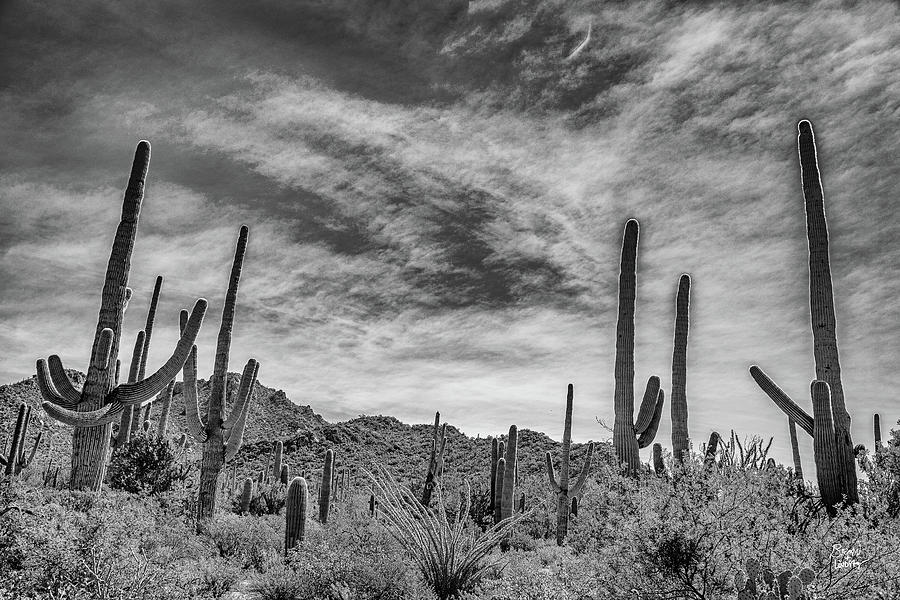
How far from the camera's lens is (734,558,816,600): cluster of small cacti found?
4699mm

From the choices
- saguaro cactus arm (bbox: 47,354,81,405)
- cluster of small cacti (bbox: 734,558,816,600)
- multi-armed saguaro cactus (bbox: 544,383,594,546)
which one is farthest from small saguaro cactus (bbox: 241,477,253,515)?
cluster of small cacti (bbox: 734,558,816,600)

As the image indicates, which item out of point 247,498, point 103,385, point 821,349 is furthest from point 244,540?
point 821,349

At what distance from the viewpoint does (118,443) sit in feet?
64.3

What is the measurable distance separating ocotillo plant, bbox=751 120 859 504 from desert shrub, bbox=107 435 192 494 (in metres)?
16.0

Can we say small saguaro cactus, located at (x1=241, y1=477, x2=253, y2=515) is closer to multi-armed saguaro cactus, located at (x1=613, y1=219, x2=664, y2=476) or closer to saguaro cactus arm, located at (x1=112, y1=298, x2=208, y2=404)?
saguaro cactus arm, located at (x1=112, y1=298, x2=208, y2=404)

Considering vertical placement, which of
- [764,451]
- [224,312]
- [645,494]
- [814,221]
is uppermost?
[814,221]

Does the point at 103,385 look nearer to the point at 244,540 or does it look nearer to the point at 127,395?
the point at 127,395

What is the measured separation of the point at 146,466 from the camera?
1892 cm

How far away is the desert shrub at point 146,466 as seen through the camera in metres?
18.2

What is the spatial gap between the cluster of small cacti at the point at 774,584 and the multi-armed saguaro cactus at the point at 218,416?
42.9 ft

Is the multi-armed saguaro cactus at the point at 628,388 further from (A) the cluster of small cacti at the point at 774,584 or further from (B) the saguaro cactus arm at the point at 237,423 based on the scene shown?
(B) the saguaro cactus arm at the point at 237,423

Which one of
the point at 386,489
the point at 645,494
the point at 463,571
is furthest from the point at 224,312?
the point at 645,494

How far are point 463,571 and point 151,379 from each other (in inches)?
269

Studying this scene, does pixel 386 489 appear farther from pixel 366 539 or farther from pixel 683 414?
pixel 683 414
